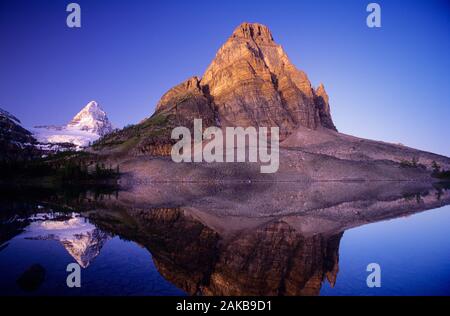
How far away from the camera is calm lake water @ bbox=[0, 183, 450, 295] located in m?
14.2

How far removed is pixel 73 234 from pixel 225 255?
13396mm

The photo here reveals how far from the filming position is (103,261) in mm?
18250

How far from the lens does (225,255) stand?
755 inches

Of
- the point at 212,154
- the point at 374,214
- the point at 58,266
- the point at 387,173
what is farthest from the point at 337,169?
the point at 58,266

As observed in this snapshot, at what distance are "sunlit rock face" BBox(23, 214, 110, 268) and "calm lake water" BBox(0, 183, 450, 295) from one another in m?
0.08

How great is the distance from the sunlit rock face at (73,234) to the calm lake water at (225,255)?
0.08 meters

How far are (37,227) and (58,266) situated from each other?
47.9 ft

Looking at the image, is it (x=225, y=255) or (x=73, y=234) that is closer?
(x=225, y=255)

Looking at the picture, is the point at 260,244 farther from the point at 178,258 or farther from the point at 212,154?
the point at 212,154

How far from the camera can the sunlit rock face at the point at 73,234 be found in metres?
20.1

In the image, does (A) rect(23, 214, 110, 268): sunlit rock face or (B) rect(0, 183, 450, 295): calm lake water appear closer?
(B) rect(0, 183, 450, 295): calm lake water

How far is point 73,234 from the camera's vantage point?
2600 cm

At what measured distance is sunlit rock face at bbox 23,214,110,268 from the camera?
65.9 ft
